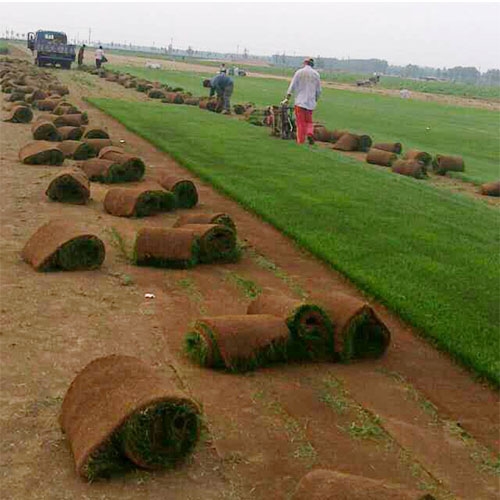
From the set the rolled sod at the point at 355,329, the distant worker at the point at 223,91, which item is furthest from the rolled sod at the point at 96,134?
the distant worker at the point at 223,91

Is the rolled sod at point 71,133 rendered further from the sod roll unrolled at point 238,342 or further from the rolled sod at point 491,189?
the sod roll unrolled at point 238,342

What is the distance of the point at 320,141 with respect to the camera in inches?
1017

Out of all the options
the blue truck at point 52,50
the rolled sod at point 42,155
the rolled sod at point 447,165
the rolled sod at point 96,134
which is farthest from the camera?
the blue truck at point 52,50

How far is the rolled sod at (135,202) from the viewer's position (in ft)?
39.3

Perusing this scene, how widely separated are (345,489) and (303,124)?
19.8 metres

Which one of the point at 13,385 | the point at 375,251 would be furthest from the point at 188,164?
the point at 13,385

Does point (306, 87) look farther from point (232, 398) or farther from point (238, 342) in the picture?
point (232, 398)

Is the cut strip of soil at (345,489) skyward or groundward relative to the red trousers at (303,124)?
groundward

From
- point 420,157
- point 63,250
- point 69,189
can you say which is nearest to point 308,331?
point 63,250

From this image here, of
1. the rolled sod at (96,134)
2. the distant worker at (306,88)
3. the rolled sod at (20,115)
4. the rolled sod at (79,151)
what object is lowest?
the rolled sod at (20,115)

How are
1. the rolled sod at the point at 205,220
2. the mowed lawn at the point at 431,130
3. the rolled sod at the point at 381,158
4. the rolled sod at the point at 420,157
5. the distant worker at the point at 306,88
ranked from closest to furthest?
the rolled sod at the point at 205,220, the rolled sod at the point at 420,157, the rolled sod at the point at 381,158, the distant worker at the point at 306,88, the mowed lawn at the point at 431,130

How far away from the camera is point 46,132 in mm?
19812

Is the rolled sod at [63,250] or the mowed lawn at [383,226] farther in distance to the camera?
the rolled sod at [63,250]

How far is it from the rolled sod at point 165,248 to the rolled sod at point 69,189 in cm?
371
